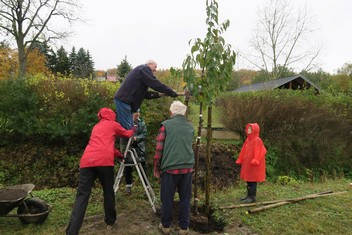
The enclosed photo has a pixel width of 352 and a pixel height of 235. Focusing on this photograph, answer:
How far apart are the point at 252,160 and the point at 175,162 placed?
2.39 m

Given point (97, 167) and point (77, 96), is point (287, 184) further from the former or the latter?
point (77, 96)

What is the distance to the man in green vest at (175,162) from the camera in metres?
4.04

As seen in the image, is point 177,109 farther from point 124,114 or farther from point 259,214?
point 259,214

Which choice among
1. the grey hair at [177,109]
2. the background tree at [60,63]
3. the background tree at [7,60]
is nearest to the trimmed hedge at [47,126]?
the grey hair at [177,109]

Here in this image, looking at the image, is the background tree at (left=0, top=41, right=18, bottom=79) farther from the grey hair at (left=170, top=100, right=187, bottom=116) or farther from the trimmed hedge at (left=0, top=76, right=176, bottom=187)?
the grey hair at (left=170, top=100, right=187, bottom=116)

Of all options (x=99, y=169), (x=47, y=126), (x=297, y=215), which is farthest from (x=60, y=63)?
(x=297, y=215)

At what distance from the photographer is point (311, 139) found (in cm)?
1182

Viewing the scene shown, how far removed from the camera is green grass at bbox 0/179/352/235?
15.4ft

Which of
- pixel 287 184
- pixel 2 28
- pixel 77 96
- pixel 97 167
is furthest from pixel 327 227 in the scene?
pixel 2 28

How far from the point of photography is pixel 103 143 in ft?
13.8

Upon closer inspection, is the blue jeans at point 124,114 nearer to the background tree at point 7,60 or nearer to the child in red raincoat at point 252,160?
the child in red raincoat at point 252,160

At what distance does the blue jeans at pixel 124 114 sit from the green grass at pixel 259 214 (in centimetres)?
154

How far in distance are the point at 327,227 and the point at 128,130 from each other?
12.1ft

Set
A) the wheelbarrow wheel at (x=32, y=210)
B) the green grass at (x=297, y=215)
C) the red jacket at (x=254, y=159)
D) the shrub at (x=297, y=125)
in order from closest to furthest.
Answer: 1. the wheelbarrow wheel at (x=32, y=210)
2. the green grass at (x=297, y=215)
3. the red jacket at (x=254, y=159)
4. the shrub at (x=297, y=125)
